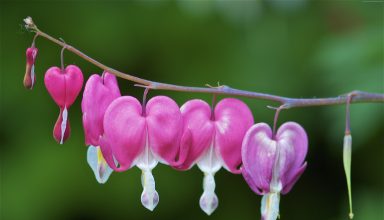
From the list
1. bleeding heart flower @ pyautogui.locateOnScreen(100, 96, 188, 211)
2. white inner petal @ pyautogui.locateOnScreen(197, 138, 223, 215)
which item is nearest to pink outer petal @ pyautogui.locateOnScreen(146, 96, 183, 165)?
bleeding heart flower @ pyautogui.locateOnScreen(100, 96, 188, 211)

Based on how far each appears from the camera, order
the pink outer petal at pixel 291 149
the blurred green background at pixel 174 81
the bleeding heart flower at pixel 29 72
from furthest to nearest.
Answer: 1. the blurred green background at pixel 174 81
2. the pink outer petal at pixel 291 149
3. the bleeding heart flower at pixel 29 72

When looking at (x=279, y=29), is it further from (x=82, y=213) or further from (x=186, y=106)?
(x=186, y=106)

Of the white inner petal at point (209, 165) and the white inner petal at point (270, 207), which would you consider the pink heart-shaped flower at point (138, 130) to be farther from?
the white inner petal at point (270, 207)

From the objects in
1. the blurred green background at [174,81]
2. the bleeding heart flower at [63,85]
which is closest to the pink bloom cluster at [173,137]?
the bleeding heart flower at [63,85]

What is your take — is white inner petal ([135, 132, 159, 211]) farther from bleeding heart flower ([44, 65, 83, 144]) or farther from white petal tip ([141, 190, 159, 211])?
bleeding heart flower ([44, 65, 83, 144])

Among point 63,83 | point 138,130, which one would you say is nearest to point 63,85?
point 63,83

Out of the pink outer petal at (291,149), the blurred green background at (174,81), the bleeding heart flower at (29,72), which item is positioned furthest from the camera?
the blurred green background at (174,81)

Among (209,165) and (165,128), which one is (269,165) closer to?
(209,165)
